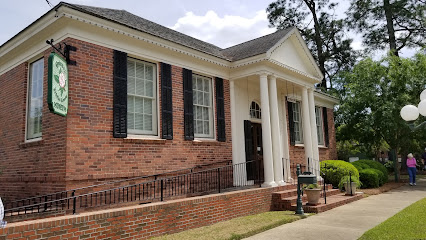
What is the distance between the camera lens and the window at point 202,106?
33.0 feet

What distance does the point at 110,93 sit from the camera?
7602mm

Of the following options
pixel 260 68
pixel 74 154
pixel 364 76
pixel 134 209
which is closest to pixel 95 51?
pixel 74 154

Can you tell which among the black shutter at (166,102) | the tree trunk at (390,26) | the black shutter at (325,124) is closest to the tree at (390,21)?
the tree trunk at (390,26)

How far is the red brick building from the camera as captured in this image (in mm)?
7070

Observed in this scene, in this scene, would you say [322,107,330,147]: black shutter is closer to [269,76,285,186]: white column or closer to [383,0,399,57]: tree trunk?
[269,76,285,186]: white column

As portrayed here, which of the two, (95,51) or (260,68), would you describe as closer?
(95,51)

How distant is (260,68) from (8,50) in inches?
288

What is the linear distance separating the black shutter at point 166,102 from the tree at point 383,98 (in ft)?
37.1

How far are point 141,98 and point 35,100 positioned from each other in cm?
267

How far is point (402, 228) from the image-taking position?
6.48 metres

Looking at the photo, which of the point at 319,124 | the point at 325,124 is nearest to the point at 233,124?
the point at 319,124

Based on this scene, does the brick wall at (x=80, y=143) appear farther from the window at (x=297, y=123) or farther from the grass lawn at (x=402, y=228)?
the window at (x=297, y=123)

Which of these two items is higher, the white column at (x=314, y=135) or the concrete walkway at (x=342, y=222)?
the white column at (x=314, y=135)

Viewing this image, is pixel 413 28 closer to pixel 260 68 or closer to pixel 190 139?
pixel 260 68
